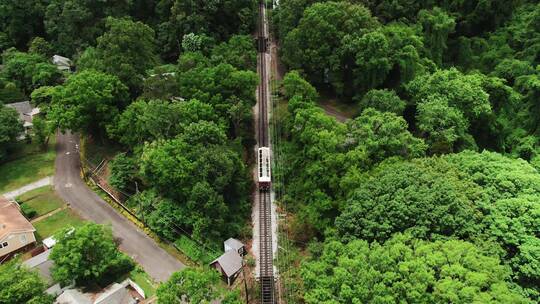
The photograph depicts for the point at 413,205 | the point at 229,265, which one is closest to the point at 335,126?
the point at 413,205

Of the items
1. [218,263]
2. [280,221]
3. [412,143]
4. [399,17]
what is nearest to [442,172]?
[412,143]

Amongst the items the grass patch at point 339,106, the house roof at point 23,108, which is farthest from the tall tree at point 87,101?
the grass patch at point 339,106

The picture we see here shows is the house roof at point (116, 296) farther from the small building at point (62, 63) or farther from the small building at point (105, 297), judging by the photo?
the small building at point (62, 63)

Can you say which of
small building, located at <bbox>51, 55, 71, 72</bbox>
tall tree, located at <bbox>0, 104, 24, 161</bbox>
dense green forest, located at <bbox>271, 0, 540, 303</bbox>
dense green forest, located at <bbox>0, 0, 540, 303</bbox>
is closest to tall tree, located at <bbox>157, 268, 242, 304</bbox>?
dense green forest, located at <bbox>0, 0, 540, 303</bbox>

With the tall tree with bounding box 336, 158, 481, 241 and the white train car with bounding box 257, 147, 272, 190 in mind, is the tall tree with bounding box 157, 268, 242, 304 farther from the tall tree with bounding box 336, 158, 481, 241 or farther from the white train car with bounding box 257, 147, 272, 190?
the white train car with bounding box 257, 147, 272, 190

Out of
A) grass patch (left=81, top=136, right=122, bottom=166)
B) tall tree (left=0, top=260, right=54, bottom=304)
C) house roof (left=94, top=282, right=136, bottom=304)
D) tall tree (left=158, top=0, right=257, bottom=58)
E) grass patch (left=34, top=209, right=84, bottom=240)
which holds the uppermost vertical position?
tall tree (left=158, top=0, right=257, bottom=58)

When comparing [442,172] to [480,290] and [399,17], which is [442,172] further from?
[399,17]
